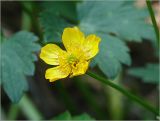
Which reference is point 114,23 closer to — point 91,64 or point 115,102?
point 91,64

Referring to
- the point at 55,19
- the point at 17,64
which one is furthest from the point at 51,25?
the point at 17,64

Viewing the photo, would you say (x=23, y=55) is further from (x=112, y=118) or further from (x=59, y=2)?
(x=112, y=118)

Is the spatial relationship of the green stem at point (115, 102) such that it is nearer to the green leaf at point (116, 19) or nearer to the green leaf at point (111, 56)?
the green leaf at point (116, 19)

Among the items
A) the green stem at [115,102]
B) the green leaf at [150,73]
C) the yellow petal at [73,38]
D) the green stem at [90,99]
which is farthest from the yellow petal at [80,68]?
the green stem at [115,102]

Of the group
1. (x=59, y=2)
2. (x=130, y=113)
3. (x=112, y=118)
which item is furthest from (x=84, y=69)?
(x=130, y=113)

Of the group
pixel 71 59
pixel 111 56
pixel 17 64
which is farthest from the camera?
pixel 111 56

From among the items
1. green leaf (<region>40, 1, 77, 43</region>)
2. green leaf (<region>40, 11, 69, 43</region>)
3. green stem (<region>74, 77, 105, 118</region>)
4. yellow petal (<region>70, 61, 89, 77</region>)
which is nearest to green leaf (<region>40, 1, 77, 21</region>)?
green leaf (<region>40, 1, 77, 43</region>)
